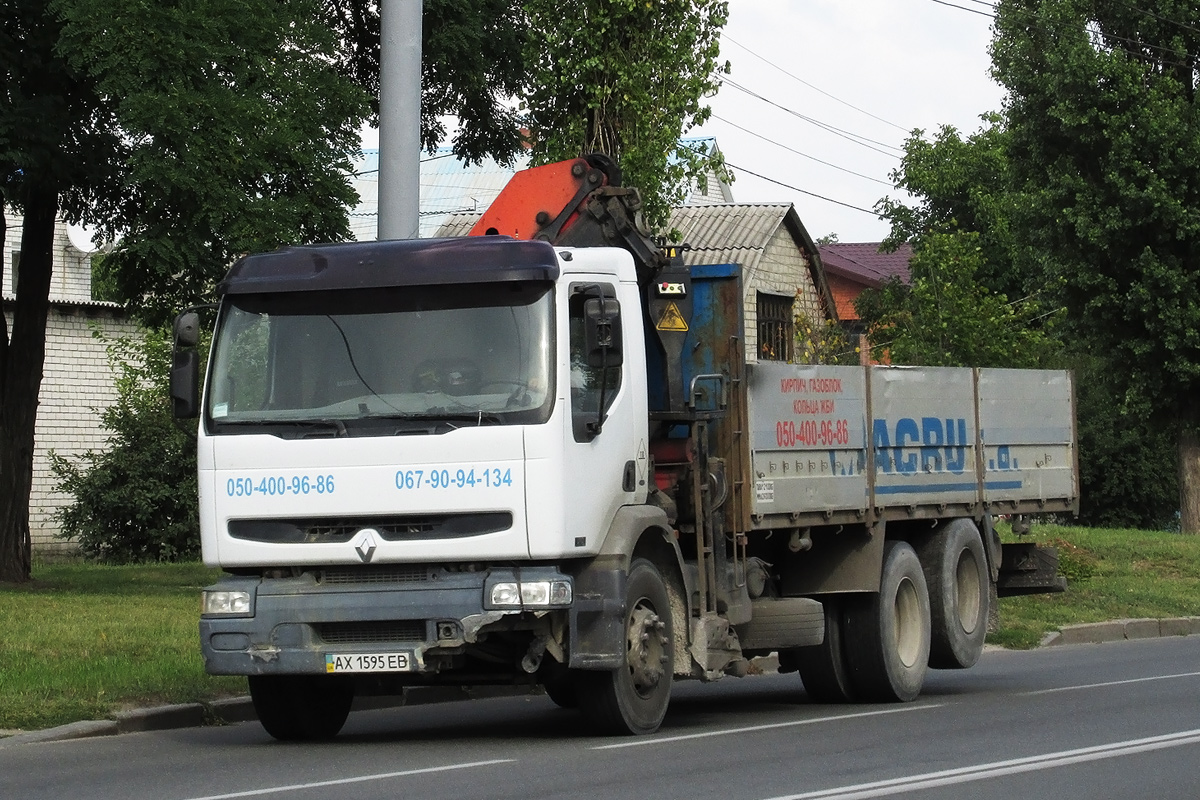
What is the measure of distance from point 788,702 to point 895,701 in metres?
0.80

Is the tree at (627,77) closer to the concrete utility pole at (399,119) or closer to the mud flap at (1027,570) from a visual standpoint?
the concrete utility pole at (399,119)

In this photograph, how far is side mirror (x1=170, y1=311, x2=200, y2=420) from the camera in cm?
1041

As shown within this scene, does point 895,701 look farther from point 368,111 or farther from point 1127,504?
point 1127,504

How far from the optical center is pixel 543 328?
9.93 metres

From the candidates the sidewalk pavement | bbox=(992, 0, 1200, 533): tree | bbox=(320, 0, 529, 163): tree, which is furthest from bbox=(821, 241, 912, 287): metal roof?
the sidewalk pavement

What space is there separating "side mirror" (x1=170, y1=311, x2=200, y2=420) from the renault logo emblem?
1364 millimetres

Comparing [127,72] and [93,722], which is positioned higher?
[127,72]

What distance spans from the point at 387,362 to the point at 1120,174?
23006mm

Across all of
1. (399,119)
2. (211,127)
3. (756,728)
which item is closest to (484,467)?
(756,728)

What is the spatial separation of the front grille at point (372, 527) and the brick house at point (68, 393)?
75.8 feet

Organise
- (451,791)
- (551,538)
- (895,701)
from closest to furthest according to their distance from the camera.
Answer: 1. (451,791)
2. (551,538)
3. (895,701)

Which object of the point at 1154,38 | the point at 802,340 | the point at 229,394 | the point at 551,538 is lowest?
the point at 551,538

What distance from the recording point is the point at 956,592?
13969 mm

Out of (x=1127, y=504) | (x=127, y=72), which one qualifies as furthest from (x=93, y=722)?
(x=1127, y=504)
